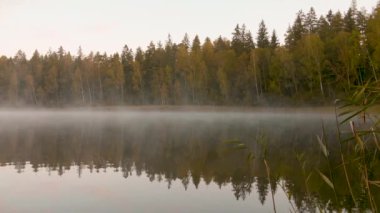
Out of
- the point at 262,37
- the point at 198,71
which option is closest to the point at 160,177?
the point at 198,71

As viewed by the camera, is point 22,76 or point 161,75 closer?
point 161,75

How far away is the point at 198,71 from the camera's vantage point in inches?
3575

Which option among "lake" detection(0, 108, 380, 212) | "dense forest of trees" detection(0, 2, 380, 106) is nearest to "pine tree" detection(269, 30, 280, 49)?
"dense forest of trees" detection(0, 2, 380, 106)

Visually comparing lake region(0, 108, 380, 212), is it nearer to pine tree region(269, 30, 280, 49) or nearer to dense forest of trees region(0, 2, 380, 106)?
dense forest of trees region(0, 2, 380, 106)

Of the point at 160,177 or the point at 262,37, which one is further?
the point at 262,37

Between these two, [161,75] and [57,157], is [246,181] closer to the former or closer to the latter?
[57,157]

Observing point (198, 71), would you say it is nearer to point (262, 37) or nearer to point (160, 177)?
point (262, 37)

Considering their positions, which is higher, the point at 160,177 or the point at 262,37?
the point at 262,37

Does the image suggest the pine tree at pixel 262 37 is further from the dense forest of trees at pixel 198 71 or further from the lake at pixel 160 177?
the lake at pixel 160 177

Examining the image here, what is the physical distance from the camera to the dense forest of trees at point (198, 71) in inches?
2872

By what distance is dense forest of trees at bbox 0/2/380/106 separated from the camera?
239 ft

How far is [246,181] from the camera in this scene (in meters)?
16.7

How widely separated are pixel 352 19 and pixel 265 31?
21066mm

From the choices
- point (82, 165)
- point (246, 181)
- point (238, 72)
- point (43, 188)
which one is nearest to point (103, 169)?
point (82, 165)
